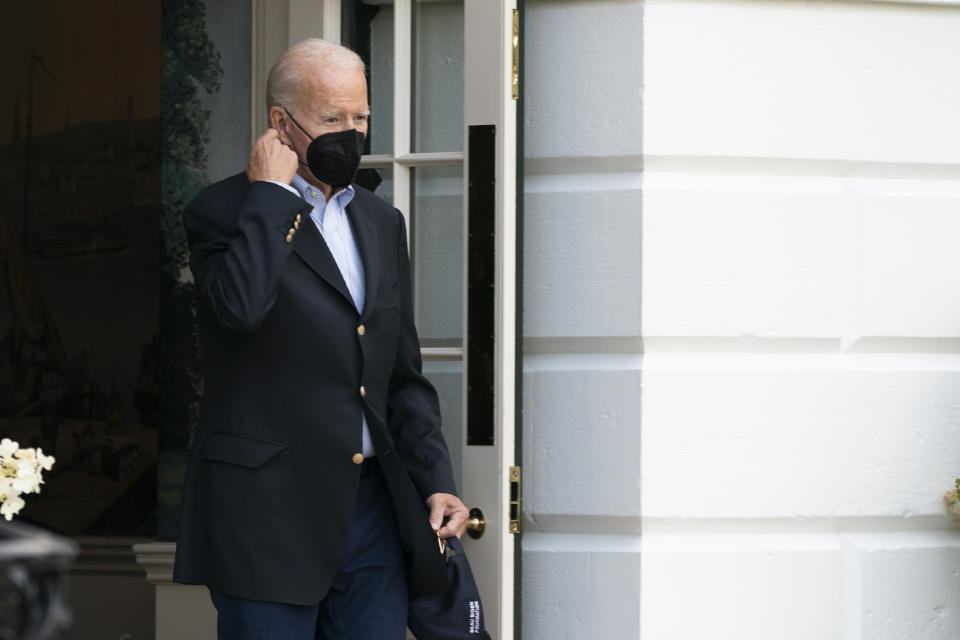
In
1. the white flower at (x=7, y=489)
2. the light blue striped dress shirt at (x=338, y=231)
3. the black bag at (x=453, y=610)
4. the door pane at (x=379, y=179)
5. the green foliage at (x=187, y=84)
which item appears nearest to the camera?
the white flower at (x=7, y=489)

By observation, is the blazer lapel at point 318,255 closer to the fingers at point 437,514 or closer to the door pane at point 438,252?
the fingers at point 437,514

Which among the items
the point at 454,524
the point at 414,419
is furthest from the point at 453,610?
the point at 414,419

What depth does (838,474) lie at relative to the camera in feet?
11.8

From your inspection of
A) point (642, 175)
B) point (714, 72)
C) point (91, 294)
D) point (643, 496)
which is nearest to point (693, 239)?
point (642, 175)

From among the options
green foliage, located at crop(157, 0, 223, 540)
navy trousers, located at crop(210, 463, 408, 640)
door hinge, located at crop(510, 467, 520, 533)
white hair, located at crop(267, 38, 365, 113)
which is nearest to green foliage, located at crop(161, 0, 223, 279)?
green foliage, located at crop(157, 0, 223, 540)

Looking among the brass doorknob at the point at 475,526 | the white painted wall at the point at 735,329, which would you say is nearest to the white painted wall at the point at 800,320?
the white painted wall at the point at 735,329

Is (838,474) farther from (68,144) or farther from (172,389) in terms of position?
(68,144)

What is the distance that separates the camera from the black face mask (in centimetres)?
281

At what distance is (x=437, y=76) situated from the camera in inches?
140

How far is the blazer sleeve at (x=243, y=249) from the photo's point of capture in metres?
2.59

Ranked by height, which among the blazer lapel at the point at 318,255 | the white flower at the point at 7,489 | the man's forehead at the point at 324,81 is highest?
the man's forehead at the point at 324,81

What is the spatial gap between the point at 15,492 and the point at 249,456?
1.69 feet

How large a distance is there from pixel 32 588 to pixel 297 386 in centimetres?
146

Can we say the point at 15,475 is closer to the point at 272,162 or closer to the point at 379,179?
the point at 272,162
